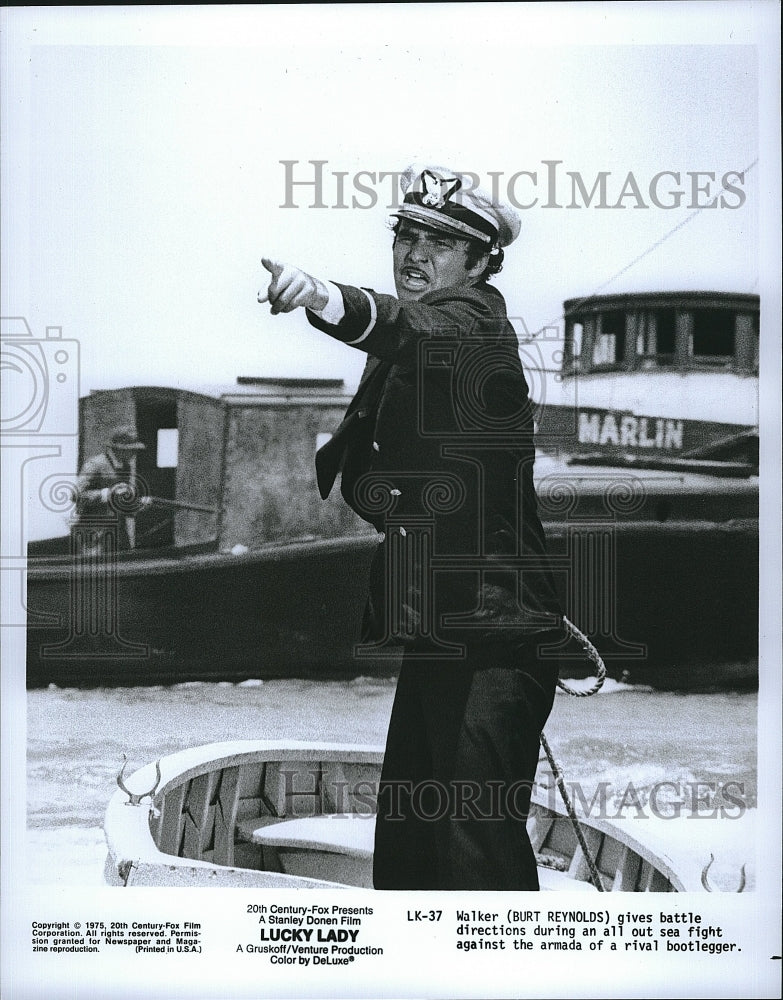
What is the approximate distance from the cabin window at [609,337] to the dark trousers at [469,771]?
0.75 meters

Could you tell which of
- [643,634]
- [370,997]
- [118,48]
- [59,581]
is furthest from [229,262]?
[370,997]

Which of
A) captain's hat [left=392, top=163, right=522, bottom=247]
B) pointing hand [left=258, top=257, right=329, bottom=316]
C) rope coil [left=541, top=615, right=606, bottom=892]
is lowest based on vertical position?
rope coil [left=541, top=615, right=606, bottom=892]

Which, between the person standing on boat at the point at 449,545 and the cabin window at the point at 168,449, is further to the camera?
the cabin window at the point at 168,449

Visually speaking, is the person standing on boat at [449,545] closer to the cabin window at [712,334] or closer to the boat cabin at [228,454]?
the boat cabin at [228,454]

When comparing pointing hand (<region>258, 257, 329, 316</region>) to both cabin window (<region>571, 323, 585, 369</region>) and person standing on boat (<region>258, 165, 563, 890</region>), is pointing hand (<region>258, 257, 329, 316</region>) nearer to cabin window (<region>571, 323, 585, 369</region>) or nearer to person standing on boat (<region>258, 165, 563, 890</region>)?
person standing on boat (<region>258, 165, 563, 890</region>)

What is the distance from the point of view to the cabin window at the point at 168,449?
3137 millimetres

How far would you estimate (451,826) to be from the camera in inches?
119

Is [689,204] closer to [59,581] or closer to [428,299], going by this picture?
[428,299]

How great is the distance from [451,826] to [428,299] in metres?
1.37

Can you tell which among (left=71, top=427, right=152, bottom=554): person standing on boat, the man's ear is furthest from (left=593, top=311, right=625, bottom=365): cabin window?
(left=71, top=427, right=152, bottom=554): person standing on boat

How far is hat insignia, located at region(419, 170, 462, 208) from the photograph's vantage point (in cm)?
308

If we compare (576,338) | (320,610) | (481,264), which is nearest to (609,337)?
(576,338)

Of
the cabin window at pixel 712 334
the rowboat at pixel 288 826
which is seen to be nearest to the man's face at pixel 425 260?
the cabin window at pixel 712 334

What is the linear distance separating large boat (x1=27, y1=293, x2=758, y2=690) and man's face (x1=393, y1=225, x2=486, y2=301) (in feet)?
0.91
